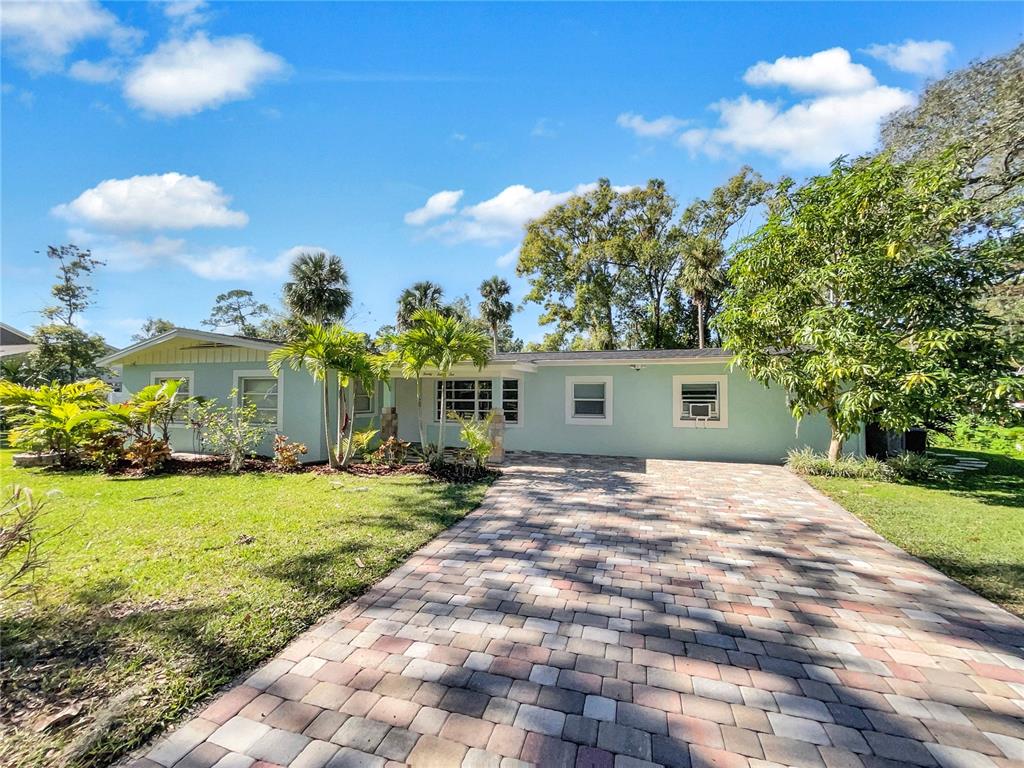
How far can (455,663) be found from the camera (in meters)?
2.55

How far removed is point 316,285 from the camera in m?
22.8

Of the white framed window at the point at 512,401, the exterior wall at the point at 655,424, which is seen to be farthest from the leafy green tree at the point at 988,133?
the white framed window at the point at 512,401

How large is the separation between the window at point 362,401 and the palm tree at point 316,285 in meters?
12.5

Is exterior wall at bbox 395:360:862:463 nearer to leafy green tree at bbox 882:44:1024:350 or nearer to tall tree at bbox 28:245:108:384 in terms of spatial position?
leafy green tree at bbox 882:44:1024:350

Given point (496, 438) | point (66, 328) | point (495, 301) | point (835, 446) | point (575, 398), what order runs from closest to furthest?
1. point (835, 446)
2. point (496, 438)
3. point (575, 398)
4. point (66, 328)
5. point (495, 301)

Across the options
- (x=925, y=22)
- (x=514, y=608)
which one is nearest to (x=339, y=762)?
(x=514, y=608)

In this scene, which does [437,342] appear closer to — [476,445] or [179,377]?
[476,445]

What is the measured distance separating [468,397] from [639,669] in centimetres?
1058

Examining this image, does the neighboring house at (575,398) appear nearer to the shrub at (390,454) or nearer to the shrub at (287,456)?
the shrub at (287,456)

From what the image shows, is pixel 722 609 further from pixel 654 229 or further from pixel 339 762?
pixel 654 229

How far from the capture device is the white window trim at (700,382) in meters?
10.8

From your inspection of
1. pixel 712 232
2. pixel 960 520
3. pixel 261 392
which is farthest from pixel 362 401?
pixel 712 232

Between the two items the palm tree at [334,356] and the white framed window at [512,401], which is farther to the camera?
the white framed window at [512,401]

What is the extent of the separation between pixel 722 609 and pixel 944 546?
334cm
